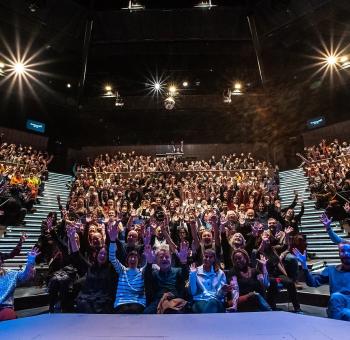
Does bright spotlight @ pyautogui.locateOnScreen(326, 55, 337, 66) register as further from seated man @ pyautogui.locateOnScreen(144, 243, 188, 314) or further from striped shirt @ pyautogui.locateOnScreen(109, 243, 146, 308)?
striped shirt @ pyautogui.locateOnScreen(109, 243, 146, 308)

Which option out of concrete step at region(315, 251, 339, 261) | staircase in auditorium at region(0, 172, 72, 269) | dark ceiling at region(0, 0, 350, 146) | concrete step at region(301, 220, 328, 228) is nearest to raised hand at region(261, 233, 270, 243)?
concrete step at region(315, 251, 339, 261)

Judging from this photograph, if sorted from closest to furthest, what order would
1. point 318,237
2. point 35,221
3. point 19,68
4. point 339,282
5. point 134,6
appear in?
point 339,282, point 318,237, point 35,221, point 134,6, point 19,68

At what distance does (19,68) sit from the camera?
13.5 m

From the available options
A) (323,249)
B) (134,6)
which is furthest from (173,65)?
(323,249)

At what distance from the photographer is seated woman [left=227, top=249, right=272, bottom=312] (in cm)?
308

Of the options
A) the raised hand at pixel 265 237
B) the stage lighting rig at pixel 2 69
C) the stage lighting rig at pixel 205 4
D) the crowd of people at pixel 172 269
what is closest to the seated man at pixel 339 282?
the crowd of people at pixel 172 269

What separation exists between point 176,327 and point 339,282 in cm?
213

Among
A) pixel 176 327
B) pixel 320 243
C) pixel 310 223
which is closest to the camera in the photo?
pixel 176 327

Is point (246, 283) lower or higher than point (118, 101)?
lower

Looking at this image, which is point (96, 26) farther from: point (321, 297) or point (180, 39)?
point (321, 297)

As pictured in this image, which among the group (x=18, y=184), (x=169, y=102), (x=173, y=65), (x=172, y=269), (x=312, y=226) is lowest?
(x=172, y=269)

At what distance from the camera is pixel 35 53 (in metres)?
13.8

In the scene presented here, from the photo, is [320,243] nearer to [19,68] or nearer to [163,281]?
[163,281]

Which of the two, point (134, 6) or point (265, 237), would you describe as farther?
point (134, 6)
